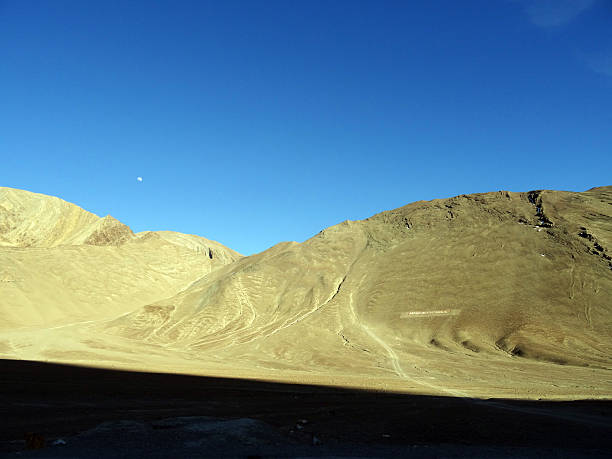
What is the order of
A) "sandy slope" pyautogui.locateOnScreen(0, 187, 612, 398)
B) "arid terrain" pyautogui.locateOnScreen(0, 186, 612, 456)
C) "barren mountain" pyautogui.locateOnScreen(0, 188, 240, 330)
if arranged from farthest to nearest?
"barren mountain" pyautogui.locateOnScreen(0, 188, 240, 330), "sandy slope" pyautogui.locateOnScreen(0, 187, 612, 398), "arid terrain" pyautogui.locateOnScreen(0, 186, 612, 456)

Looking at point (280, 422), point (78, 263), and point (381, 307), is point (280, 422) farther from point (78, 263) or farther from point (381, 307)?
point (78, 263)

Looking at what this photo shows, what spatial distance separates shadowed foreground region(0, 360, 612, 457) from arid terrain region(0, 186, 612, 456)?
195 cm

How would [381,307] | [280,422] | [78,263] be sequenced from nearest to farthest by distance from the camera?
[280,422] < [381,307] < [78,263]

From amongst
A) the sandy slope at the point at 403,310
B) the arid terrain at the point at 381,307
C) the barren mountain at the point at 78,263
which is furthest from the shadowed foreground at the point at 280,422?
the barren mountain at the point at 78,263

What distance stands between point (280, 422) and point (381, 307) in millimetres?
39799

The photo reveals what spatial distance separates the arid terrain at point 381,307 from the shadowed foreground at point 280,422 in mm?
1953

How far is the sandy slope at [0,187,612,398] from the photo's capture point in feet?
101

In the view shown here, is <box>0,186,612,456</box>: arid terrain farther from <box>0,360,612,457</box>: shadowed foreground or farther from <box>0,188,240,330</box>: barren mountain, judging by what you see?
<box>0,360,612,457</box>: shadowed foreground

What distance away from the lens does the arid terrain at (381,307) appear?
30.0m

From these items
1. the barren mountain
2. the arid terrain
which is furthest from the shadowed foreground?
the barren mountain

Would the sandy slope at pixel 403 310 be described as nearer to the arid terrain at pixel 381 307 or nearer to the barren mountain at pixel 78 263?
the arid terrain at pixel 381 307

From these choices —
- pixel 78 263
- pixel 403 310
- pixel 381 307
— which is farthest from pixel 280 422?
pixel 78 263

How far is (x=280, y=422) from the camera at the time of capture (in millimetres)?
12391

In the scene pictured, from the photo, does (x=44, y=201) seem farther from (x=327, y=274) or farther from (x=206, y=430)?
(x=206, y=430)
